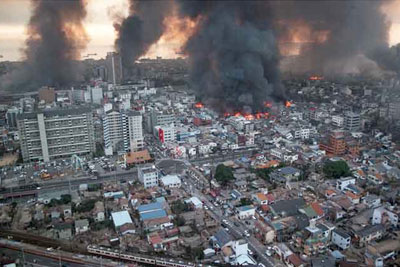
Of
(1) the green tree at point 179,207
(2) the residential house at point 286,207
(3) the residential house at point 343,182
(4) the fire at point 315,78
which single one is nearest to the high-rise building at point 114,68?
(4) the fire at point 315,78

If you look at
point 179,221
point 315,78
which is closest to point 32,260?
point 179,221

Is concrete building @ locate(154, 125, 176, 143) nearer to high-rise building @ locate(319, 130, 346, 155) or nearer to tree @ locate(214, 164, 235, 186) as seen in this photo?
tree @ locate(214, 164, 235, 186)

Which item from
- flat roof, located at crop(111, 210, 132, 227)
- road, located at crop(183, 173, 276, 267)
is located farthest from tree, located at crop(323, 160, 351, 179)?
flat roof, located at crop(111, 210, 132, 227)

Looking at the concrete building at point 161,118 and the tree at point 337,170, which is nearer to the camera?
the tree at point 337,170

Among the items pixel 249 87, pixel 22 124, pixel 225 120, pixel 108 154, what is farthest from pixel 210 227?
pixel 249 87

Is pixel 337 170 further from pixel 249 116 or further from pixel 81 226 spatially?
pixel 249 116

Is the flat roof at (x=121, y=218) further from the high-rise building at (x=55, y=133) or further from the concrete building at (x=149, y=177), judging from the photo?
the high-rise building at (x=55, y=133)

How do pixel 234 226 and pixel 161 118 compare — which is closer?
pixel 234 226
